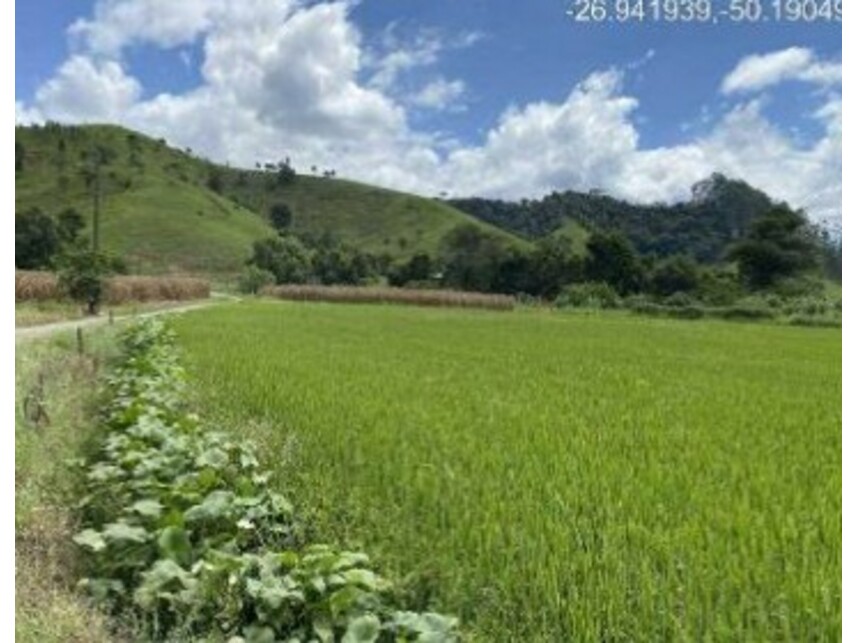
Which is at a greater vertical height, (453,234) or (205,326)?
(453,234)

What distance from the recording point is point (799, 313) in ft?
161

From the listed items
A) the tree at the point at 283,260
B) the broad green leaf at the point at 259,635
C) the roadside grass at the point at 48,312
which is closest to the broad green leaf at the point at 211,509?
the broad green leaf at the point at 259,635

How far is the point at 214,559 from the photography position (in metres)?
5.00

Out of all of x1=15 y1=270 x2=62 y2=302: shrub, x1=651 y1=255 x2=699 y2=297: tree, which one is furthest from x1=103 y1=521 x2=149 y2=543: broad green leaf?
x1=651 y1=255 x2=699 y2=297: tree

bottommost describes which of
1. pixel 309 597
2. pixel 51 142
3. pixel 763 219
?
pixel 309 597

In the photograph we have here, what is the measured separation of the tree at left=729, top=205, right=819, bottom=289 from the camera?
252ft

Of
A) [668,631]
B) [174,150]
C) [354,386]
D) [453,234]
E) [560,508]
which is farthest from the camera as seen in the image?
[174,150]

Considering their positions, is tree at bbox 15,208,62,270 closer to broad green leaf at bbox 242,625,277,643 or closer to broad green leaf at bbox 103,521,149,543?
broad green leaf at bbox 103,521,149,543

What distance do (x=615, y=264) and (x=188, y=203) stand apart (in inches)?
2075

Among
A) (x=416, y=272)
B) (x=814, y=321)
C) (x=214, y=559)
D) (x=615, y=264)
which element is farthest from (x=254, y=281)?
(x=214, y=559)

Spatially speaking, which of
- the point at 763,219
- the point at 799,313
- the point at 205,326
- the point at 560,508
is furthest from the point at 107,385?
the point at 763,219

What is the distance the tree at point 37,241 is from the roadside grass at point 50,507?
5716 cm

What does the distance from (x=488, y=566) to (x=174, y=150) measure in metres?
136

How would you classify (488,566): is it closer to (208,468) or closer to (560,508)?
(560,508)
